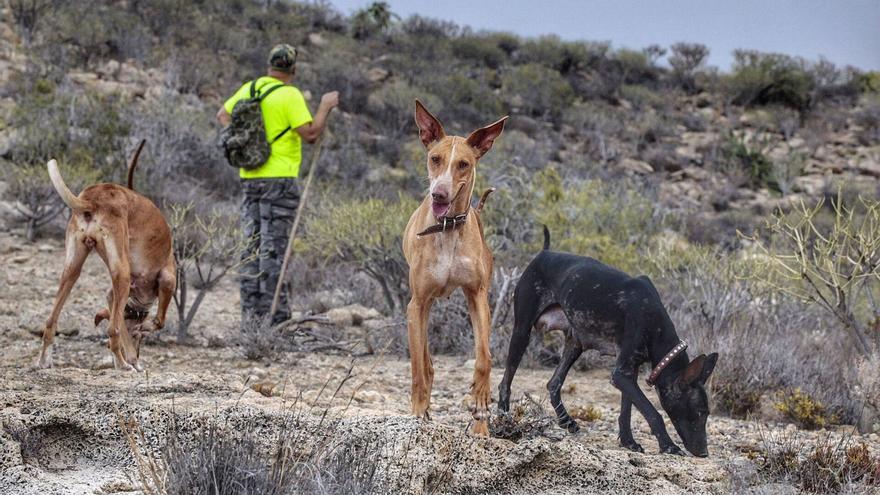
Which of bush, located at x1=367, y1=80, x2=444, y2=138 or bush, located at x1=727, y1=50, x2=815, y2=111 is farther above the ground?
bush, located at x1=727, y1=50, x2=815, y2=111

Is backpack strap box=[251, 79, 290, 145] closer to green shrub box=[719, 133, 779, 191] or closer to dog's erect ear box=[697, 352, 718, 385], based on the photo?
dog's erect ear box=[697, 352, 718, 385]

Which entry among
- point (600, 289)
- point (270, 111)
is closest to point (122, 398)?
point (600, 289)

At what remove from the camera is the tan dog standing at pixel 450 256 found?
4.81 m

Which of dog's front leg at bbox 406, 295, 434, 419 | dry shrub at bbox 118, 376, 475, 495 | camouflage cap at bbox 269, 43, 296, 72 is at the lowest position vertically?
dry shrub at bbox 118, 376, 475, 495

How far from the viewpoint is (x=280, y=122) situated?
8.88 meters

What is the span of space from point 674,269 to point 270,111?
17.1 ft

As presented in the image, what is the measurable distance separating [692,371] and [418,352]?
5.55 feet

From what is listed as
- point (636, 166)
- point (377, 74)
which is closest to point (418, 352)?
point (636, 166)

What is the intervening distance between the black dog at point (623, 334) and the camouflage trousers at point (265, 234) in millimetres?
3635

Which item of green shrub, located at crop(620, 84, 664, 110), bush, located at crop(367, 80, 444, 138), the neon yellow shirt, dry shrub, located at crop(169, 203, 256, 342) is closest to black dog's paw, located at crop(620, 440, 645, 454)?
dry shrub, located at crop(169, 203, 256, 342)

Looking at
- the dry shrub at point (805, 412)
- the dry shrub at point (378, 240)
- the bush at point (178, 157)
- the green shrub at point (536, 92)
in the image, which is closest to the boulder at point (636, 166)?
the green shrub at point (536, 92)

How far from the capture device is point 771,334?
9.42m

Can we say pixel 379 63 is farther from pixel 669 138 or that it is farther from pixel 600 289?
pixel 600 289

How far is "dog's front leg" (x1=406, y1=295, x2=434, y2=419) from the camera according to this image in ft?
16.2
